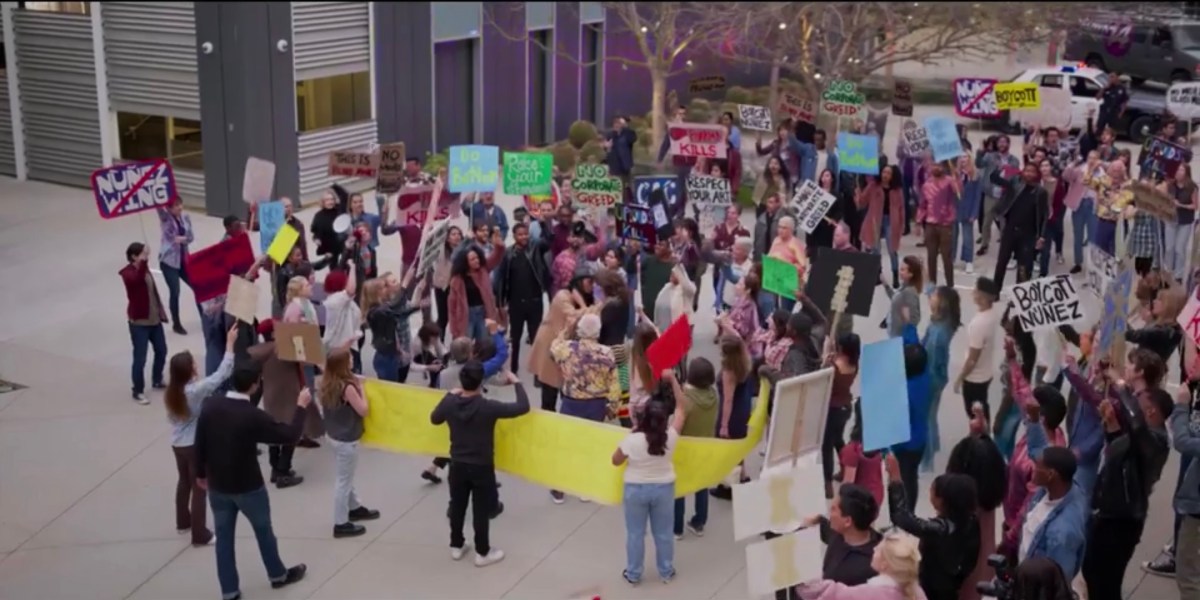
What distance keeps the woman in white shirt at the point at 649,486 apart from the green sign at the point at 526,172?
5.96 metres

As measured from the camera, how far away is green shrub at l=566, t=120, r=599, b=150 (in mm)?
25969

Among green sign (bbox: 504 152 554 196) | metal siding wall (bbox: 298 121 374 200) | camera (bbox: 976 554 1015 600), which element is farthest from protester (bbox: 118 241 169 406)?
camera (bbox: 976 554 1015 600)

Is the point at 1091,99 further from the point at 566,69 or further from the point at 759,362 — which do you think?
the point at 759,362

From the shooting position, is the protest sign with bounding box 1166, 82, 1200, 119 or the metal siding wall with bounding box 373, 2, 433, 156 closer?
the protest sign with bounding box 1166, 82, 1200, 119

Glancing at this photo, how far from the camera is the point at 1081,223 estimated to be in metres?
17.5

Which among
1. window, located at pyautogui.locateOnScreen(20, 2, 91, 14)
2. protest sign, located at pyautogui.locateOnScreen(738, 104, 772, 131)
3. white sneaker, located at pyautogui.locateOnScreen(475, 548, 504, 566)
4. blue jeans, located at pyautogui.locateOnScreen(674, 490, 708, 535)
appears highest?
window, located at pyautogui.locateOnScreen(20, 2, 91, 14)

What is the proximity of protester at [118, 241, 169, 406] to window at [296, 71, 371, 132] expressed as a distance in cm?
842

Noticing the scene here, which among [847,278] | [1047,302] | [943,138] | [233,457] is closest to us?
[233,457]

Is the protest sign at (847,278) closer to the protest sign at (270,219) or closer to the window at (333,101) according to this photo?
the protest sign at (270,219)

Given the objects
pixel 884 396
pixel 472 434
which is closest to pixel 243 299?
pixel 472 434

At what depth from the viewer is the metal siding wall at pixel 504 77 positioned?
81.4 ft

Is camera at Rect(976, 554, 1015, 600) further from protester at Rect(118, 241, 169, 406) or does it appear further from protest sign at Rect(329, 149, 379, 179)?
protest sign at Rect(329, 149, 379, 179)

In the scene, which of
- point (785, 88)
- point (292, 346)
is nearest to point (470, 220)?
point (292, 346)

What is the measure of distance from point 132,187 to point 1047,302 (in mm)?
8469
